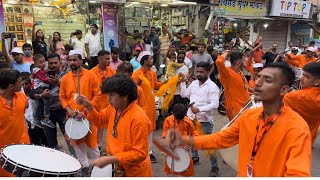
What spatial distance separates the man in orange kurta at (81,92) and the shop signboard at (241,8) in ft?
32.2

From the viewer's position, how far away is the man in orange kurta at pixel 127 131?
2.92m

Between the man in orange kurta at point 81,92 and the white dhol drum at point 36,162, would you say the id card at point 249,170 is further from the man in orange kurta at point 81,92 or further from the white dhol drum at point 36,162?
the man in orange kurta at point 81,92

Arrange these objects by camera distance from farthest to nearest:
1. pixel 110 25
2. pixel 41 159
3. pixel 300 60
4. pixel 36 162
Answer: pixel 110 25 < pixel 300 60 < pixel 41 159 < pixel 36 162

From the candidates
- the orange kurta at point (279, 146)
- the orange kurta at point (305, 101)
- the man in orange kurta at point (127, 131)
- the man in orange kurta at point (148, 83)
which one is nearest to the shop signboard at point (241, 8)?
the man in orange kurta at point (148, 83)

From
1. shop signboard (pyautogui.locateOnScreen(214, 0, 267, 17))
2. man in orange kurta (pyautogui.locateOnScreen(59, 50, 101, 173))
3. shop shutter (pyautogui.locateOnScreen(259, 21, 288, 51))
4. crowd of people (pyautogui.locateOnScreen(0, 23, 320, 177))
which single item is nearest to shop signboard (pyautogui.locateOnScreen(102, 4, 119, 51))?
crowd of people (pyautogui.locateOnScreen(0, 23, 320, 177))

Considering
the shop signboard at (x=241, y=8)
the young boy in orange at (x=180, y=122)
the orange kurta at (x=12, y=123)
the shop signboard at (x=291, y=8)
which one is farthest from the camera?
the shop signboard at (x=291, y=8)

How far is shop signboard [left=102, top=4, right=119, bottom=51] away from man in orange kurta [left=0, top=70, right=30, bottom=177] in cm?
727

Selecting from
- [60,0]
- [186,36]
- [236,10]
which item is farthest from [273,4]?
[60,0]

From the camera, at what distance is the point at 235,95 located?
5.39m

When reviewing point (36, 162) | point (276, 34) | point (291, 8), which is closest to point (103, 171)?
point (36, 162)

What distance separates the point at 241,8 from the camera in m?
15.2

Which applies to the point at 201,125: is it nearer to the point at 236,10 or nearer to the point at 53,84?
the point at 53,84

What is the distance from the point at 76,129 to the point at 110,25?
701cm

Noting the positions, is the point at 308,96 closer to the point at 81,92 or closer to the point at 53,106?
the point at 81,92
